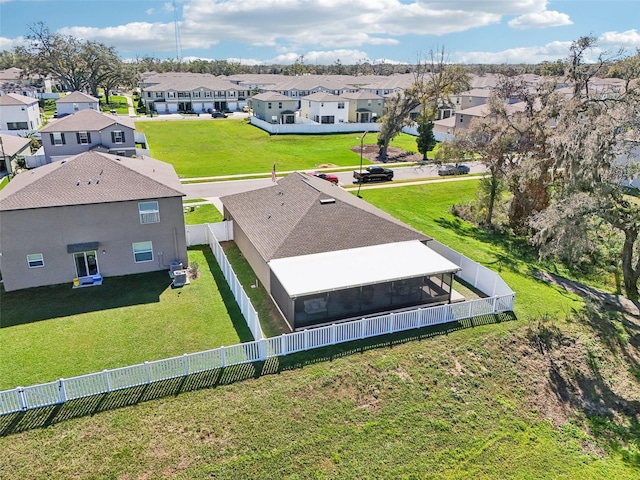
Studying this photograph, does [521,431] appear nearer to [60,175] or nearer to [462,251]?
[462,251]

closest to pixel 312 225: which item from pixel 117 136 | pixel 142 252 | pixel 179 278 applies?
pixel 179 278

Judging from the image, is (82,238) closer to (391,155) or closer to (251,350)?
(251,350)

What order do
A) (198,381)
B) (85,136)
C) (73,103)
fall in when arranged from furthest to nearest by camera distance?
(73,103)
(85,136)
(198,381)

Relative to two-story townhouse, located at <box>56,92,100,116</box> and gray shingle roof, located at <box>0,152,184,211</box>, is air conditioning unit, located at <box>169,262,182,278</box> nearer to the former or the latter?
gray shingle roof, located at <box>0,152,184,211</box>

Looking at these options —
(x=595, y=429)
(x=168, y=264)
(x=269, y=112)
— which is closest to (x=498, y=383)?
(x=595, y=429)

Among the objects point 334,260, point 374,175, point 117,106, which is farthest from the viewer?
point 117,106

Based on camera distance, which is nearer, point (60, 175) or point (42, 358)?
point (42, 358)
